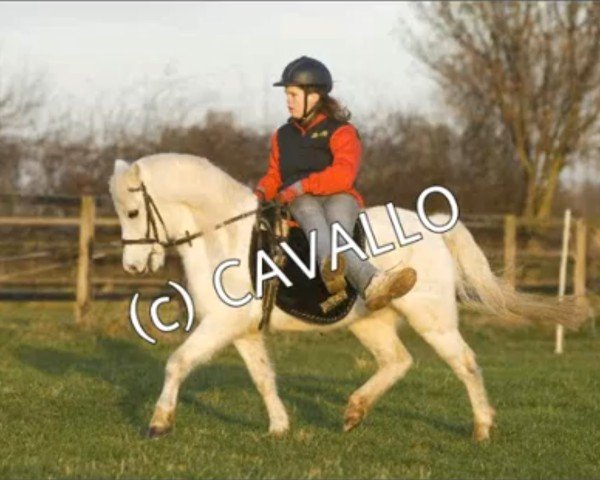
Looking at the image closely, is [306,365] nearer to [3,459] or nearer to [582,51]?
[3,459]

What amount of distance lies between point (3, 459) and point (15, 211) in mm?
18805

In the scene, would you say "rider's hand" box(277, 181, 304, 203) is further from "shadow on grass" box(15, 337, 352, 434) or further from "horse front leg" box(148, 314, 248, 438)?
"shadow on grass" box(15, 337, 352, 434)

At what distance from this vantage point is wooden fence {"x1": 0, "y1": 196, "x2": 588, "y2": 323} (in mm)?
22266

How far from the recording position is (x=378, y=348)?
35.8 ft

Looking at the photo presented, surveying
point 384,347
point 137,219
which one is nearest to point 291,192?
point 137,219

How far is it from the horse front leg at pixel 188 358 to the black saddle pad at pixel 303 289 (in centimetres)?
49

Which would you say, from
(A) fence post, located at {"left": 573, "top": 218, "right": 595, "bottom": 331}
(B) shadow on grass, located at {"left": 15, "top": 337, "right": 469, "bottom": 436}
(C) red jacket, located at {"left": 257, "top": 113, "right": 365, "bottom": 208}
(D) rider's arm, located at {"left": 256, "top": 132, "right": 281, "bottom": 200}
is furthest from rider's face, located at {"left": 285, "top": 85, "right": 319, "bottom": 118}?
(A) fence post, located at {"left": 573, "top": 218, "right": 595, "bottom": 331}

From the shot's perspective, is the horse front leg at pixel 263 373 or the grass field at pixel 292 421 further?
the horse front leg at pixel 263 373

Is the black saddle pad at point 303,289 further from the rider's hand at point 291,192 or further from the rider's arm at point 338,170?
the rider's arm at point 338,170

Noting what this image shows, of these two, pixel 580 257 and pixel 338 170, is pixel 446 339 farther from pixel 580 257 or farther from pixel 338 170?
pixel 580 257

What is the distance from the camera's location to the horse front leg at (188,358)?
9.63 meters

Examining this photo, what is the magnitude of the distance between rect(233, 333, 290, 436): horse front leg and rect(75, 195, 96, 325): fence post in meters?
11.7

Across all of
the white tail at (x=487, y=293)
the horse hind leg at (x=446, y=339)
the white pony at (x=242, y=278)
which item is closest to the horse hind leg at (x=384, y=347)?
the white pony at (x=242, y=278)

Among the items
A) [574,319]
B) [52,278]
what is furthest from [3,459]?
[52,278]
